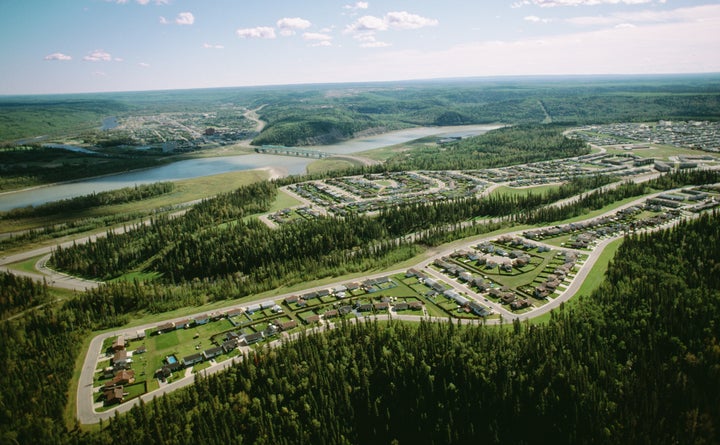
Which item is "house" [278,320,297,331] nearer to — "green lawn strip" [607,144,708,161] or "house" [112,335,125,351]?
"house" [112,335,125,351]

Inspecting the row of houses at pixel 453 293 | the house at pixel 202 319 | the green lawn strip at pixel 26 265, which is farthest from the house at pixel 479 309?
the green lawn strip at pixel 26 265

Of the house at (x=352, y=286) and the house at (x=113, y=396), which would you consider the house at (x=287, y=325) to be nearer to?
the house at (x=352, y=286)

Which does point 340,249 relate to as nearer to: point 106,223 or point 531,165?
point 106,223

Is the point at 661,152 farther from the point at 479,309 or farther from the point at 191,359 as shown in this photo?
the point at 191,359

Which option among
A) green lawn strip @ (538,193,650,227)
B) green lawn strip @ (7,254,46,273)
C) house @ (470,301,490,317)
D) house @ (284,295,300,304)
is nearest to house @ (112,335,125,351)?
house @ (284,295,300,304)

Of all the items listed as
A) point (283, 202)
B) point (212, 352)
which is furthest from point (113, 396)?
point (283, 202)

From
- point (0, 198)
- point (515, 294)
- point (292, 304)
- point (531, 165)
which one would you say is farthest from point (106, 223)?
point (531, 165)
